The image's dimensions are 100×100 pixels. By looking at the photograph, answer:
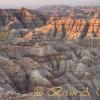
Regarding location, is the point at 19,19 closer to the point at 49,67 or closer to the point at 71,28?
the point at 49,67

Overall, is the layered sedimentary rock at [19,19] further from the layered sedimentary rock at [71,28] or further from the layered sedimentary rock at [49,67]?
the layered sedimentary rock at [49,67]

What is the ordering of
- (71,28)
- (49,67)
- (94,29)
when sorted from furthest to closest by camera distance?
(94,29), (71,28), (49,67)

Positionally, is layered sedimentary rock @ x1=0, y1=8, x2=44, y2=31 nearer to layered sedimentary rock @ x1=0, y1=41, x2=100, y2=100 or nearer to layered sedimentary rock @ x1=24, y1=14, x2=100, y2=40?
layered sedimentary rock @ x1=24, y1=14, x2=100, y2=40

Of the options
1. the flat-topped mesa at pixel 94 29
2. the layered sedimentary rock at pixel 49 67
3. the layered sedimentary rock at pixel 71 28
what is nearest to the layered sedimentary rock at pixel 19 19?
the layered sedimentary rock at pixel 71 28

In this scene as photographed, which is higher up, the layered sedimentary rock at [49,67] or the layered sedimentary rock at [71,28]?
the layered sedimentary rock at [71,28]

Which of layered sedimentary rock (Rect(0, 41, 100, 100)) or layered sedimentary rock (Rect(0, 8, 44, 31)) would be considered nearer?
layered sedimentary rock (Rect(0, 41, 100, 100))

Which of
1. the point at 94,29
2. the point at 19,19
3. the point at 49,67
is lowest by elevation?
the point at 49,67

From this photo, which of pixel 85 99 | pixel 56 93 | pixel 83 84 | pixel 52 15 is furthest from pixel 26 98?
pixel 52 15

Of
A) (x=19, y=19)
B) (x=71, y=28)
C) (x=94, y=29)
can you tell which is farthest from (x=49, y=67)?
(x=94, y=29)

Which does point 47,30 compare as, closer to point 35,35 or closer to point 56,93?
point 35,35

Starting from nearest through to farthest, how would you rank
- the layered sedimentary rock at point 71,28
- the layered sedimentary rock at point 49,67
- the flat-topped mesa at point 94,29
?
the layered sedimentary rock at point 49,67 → the layered sedimentary rock at point 71,28 → the flat-topped mesa at point 94,29

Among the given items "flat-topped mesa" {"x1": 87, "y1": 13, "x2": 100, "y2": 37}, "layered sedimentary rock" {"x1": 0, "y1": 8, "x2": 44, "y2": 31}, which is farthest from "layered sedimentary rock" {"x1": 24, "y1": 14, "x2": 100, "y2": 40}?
"layered sedimentary rock" {"x1": 0, "y1": 8, "x2": 44, "y2": 31}

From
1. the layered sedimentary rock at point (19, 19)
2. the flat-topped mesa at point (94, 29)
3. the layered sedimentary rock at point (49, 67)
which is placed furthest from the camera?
the flat-topped mesa at point (94, 29)
